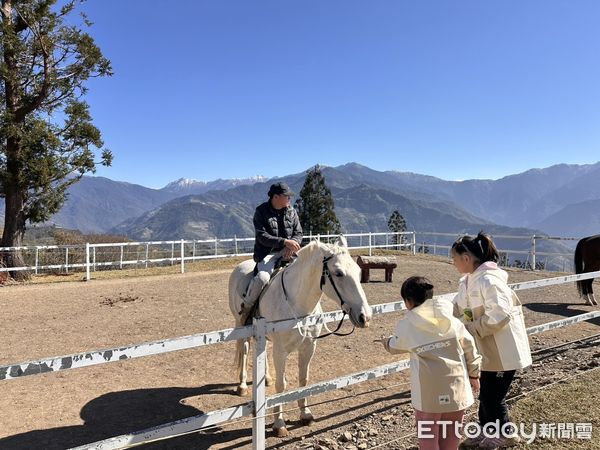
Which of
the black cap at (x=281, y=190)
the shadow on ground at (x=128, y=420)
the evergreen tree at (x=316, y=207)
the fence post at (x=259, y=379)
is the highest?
the evergreen tree at (x=316, y=207)

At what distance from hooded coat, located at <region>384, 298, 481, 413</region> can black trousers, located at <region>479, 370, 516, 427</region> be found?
820 millimetres

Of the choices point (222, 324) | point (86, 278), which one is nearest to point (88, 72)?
point (86, 278)

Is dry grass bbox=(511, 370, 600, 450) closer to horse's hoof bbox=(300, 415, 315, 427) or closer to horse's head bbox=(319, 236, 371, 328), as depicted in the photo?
horse's head bbox=(319, 236, 371, 328)

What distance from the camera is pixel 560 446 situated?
343 centimetres

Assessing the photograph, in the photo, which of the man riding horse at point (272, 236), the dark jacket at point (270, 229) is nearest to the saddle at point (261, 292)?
the man riding horse at point (272, 236)

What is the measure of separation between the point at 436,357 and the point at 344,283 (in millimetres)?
1236

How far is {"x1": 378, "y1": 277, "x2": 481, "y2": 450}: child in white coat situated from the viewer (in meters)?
2.59

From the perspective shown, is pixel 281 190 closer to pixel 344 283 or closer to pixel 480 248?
pixel 344 283

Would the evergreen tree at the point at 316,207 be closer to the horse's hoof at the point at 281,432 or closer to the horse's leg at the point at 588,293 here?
the horse's leg at the point at 588,293

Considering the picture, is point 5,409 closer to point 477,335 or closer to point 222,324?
point 222,324

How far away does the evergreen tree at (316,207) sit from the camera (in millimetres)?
47656

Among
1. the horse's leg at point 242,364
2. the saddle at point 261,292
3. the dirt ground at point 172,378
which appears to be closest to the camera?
the dirt ground at point 172,378

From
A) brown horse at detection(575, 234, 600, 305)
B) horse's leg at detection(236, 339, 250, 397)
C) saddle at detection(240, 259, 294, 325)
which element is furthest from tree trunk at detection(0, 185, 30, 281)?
brown horse at detection(575, 234, 600, 305)

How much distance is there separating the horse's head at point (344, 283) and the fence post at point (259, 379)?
859 mm
